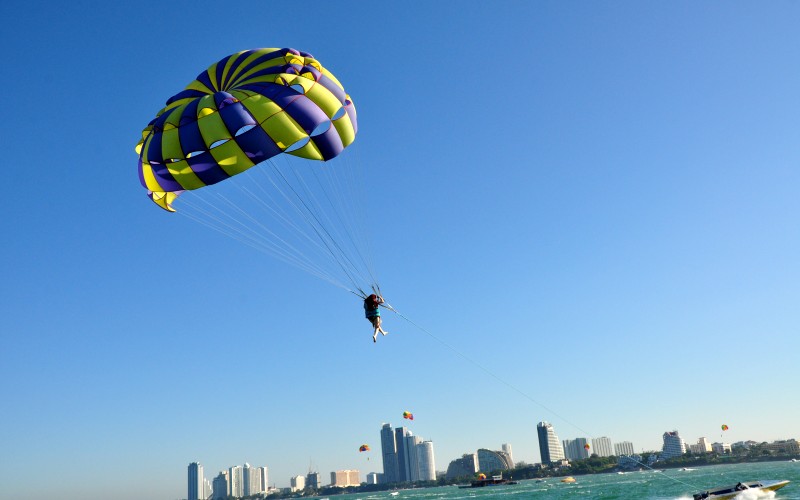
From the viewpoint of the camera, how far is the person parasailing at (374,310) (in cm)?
1536

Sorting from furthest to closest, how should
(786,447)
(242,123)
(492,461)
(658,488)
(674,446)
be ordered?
(492,461)
(674,446)
(786,447)
(658,488)
(242,123)

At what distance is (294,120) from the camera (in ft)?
46.8

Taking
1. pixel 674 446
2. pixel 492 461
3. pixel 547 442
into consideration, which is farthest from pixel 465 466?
pixel 674 446

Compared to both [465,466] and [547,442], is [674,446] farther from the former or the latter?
[465,466]

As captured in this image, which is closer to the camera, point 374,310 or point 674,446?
point 374,310

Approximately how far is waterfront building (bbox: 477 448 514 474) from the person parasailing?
184622 millimetres

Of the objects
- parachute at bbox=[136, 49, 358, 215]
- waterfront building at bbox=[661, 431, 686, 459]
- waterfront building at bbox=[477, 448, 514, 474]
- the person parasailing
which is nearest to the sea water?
the person parasailing

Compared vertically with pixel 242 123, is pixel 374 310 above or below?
below

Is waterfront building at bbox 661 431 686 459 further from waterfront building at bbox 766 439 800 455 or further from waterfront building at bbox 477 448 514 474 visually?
waterfront building at bbox 477 448 514 474

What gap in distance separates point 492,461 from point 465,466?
9610 mm

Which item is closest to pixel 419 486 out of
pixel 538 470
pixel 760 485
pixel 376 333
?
pixel 538 470

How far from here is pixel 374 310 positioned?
15.4 m

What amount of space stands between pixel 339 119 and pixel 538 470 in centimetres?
15949

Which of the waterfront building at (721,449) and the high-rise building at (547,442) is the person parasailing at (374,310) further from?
the high-rise building at (547,442)
